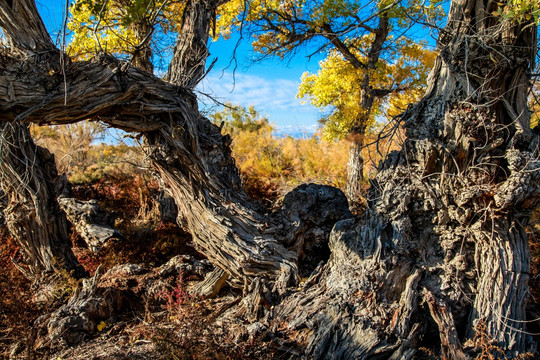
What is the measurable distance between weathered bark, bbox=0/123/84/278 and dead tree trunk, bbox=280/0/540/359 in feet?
9.82

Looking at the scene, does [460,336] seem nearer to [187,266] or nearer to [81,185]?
[187,266]

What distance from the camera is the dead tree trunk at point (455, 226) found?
8.33 feet

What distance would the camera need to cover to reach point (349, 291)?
274 cm


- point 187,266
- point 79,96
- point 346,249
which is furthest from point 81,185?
point 346,249

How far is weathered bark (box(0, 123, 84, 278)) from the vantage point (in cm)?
366

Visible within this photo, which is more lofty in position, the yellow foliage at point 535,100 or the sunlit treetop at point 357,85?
the sunlit treetop at point 357,85

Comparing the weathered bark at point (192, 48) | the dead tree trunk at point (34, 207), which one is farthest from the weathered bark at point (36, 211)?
the weathered bark at point (192, 48)

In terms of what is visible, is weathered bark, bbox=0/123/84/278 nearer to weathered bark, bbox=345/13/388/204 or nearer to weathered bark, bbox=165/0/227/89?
weathered bark, bbox=165/0/227/89

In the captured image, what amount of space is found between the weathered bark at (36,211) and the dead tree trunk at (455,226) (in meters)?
2.99

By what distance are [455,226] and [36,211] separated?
447cm

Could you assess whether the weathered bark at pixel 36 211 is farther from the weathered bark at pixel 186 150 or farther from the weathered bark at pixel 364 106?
the weathered bark at pixel 364 106

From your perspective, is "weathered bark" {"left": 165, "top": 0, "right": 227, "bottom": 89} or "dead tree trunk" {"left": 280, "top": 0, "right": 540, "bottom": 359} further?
"weathered bark" {"left": 165, "top": 0, "right": 227, "bottom": 89}

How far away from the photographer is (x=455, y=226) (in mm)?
2824

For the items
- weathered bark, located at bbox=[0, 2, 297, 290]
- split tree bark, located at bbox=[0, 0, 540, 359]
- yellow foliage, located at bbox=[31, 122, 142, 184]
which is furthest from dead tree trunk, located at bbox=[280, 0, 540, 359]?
yellow foliage, located at bbox=[31, 122, 142, 184]
